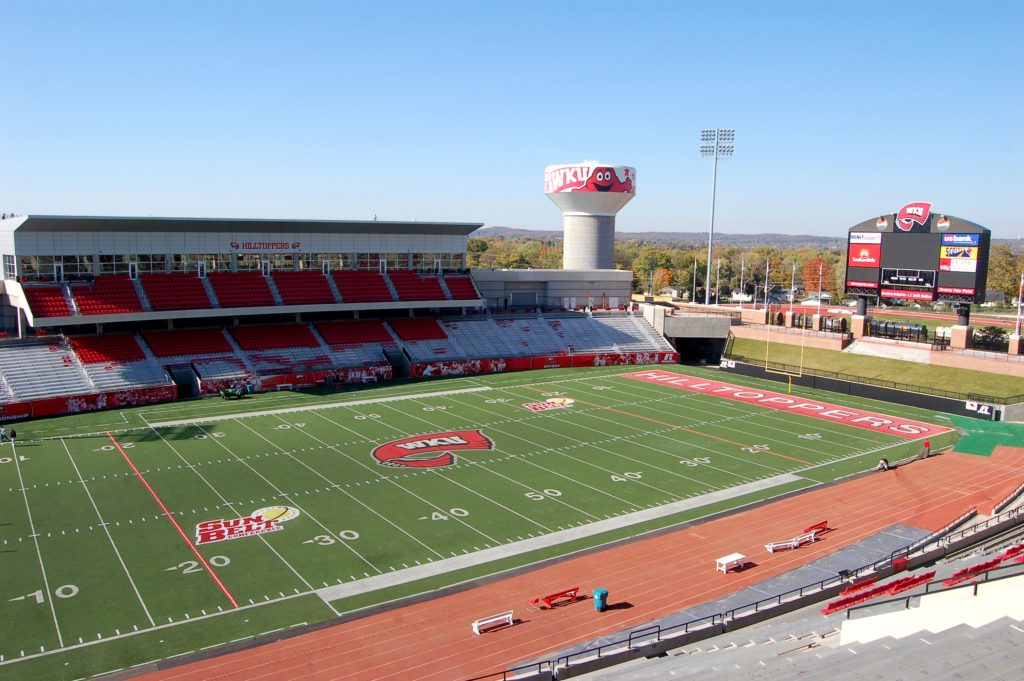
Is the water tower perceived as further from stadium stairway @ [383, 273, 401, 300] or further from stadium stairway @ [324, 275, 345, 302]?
stadium stairway @ [324, 275, 345, 302]

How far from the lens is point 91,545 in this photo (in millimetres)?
21047

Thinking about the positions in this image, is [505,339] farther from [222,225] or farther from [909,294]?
[909,294]

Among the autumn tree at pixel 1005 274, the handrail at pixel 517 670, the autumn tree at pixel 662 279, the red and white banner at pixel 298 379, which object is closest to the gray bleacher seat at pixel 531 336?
the red and white banner at pixel 298 379

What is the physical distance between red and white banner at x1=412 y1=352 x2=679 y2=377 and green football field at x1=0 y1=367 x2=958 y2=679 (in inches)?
270

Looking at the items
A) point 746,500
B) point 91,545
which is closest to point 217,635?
point 91,545

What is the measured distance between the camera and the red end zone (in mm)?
35675

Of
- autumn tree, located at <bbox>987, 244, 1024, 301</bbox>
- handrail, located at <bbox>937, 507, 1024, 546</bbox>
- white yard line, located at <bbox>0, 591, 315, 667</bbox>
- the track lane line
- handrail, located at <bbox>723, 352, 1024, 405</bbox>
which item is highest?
autumn tree, located at <bbox>987, 244, 1024, 301</bbox>

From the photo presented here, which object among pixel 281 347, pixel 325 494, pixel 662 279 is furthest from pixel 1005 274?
pixel 325 494

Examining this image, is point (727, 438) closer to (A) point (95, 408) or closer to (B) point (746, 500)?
(B) point (746, 500)

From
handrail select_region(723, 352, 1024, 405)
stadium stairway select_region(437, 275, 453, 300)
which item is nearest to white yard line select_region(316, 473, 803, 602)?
handrail select_region(723, 352, 1024, 405)

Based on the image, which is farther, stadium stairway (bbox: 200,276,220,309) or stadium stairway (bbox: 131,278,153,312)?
stadium stairway (bbox: 200,276,220,309)

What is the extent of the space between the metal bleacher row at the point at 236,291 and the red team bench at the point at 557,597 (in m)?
33.7

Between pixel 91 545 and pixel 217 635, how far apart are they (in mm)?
7260

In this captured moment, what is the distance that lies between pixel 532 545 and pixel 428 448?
35.2 feet
